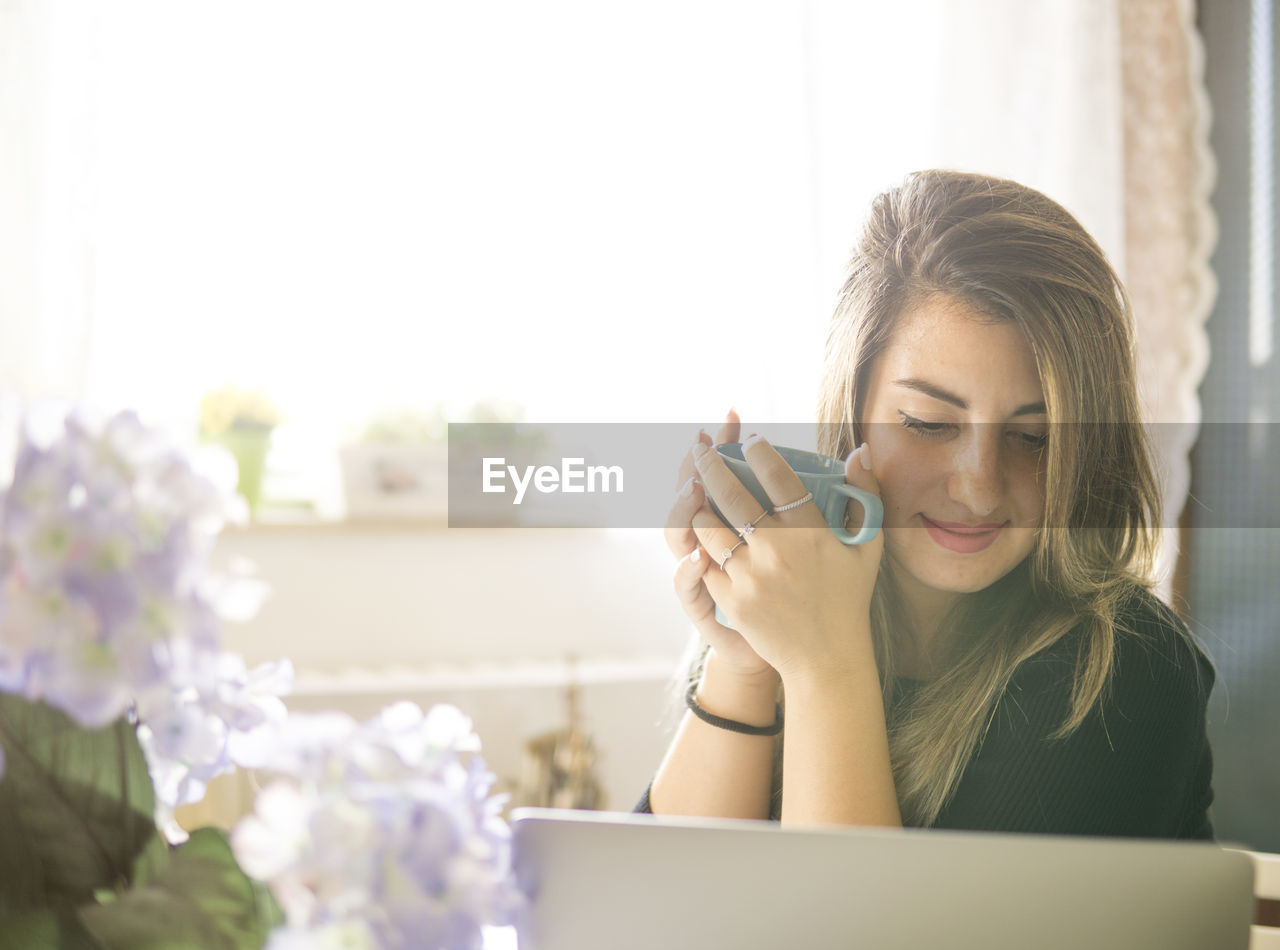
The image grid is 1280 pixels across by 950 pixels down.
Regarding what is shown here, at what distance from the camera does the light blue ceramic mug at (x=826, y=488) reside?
711 millimetres

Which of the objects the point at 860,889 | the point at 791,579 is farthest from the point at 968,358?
the point at 860,889

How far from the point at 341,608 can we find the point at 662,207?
3.32 feet

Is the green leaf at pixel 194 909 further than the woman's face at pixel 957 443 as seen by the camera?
No

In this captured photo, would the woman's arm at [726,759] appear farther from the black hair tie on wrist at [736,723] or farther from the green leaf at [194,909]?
the green leaf at [194,909]

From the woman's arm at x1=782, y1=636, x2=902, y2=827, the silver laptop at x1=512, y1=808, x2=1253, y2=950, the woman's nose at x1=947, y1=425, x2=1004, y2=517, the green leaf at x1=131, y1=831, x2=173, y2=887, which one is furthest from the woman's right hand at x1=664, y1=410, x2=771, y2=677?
the green leaf at x1=131, y1=831, x2=173, y2=887

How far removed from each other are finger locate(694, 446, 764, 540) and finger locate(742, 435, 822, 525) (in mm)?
22

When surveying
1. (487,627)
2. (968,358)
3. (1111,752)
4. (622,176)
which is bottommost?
(487,627)

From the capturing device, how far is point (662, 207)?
5.83 ft

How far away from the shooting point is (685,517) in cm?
82

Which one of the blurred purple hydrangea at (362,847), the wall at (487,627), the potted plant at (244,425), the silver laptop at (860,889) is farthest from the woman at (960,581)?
Result: the potted plant at (244,425)

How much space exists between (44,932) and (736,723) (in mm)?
603

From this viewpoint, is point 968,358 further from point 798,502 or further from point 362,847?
point 362,847

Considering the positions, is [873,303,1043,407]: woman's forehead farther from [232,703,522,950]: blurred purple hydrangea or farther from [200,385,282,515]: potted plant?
[200,385,282,515]: potted plant

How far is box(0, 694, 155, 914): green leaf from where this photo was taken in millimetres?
334
